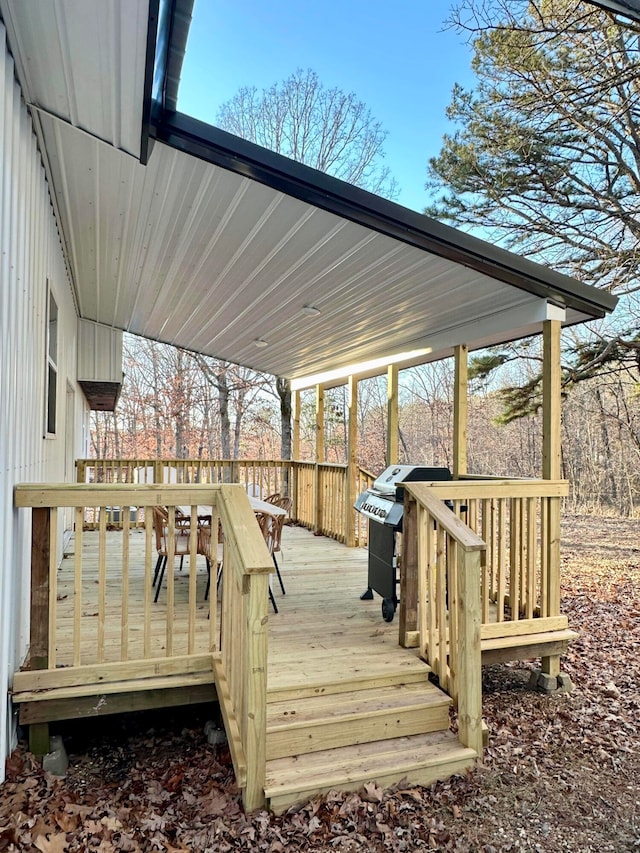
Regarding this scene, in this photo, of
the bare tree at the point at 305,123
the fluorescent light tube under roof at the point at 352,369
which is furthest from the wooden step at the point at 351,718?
the bare tree at the point at 305,123

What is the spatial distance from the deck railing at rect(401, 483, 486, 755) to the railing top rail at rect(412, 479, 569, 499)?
240mm

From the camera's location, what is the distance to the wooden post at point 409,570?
3.78 meters

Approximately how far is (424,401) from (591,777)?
14876mm

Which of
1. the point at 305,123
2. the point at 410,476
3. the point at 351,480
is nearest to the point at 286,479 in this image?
the point at 351,480

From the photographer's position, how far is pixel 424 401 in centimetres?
1761

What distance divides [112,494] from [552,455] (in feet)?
10.5

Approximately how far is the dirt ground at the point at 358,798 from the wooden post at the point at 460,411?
2.10 m

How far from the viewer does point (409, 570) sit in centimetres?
380

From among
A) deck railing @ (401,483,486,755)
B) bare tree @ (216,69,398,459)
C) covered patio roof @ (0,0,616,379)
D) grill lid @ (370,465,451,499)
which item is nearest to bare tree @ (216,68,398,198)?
bare tree @ (216,69,398,459)

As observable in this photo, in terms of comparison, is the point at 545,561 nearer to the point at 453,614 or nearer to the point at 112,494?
the point at 453,614

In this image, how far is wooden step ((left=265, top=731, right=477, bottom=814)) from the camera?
262 centimetres

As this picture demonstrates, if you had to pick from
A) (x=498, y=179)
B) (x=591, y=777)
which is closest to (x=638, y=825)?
(x=591, y=777)

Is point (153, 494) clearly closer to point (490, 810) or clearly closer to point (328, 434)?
point (490, 810)

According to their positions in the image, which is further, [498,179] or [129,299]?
[498,179]
